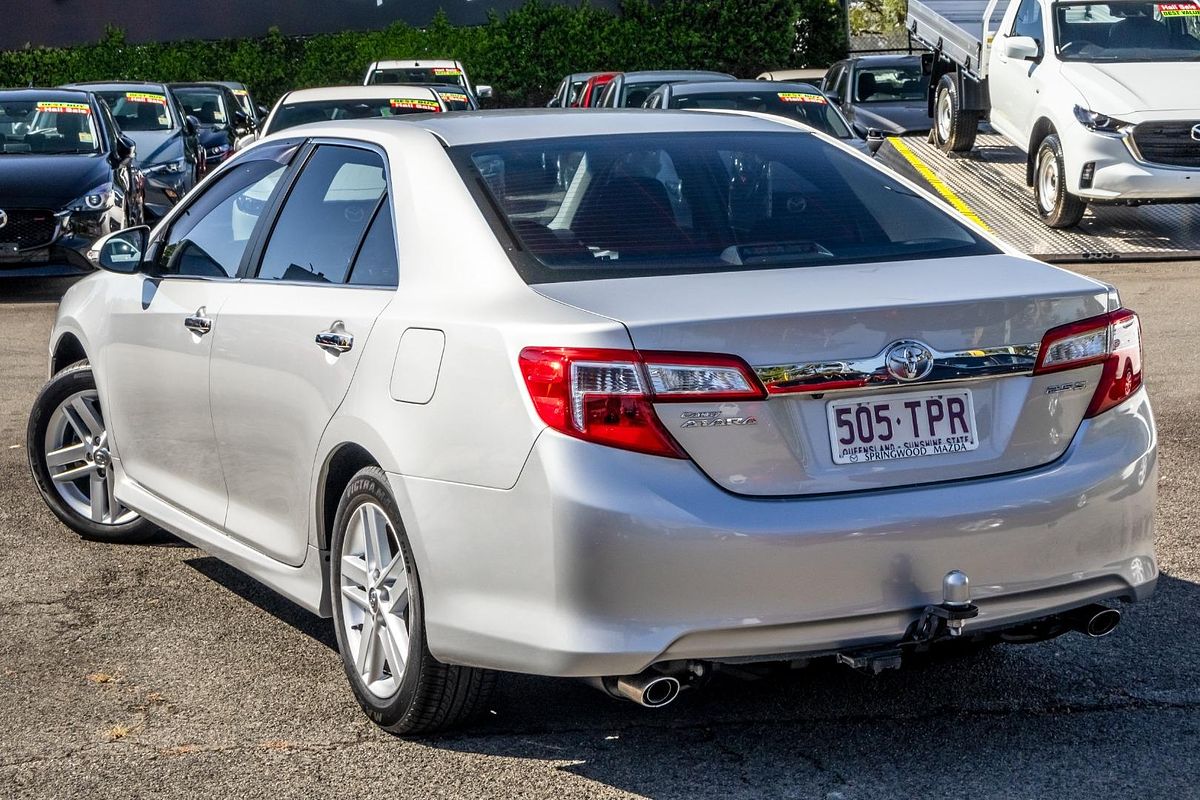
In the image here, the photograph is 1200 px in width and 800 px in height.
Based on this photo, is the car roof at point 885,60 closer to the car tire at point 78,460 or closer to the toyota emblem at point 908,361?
the car tire at point 78,460

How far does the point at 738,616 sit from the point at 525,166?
150cm

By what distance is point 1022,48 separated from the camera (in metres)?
15.3

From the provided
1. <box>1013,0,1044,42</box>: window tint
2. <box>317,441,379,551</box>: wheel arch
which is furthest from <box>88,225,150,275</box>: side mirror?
<box>1013,0,1044,42</box>: window tint

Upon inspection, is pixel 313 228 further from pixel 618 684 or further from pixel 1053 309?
pixel 1053 309

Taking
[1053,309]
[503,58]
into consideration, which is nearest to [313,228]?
[1053,309]

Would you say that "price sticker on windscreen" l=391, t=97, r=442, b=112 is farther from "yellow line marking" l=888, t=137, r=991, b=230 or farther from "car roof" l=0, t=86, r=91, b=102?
"yellow line marking" l=888, t=137, r=991, b=230

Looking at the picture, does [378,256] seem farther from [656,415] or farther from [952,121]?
[952,121]

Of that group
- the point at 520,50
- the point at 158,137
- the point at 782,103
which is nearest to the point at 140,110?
the point at 158,137

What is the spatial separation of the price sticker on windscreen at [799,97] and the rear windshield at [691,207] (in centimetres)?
1085

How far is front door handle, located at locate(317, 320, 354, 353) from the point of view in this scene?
4.48 m

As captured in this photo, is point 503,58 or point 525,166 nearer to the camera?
point 525,166

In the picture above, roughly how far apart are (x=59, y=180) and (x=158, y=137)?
4.46 m

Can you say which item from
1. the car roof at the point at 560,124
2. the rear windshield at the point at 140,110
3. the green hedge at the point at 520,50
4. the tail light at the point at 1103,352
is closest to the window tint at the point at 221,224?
the car roof at the point at 560,124

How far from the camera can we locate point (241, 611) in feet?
18.8
